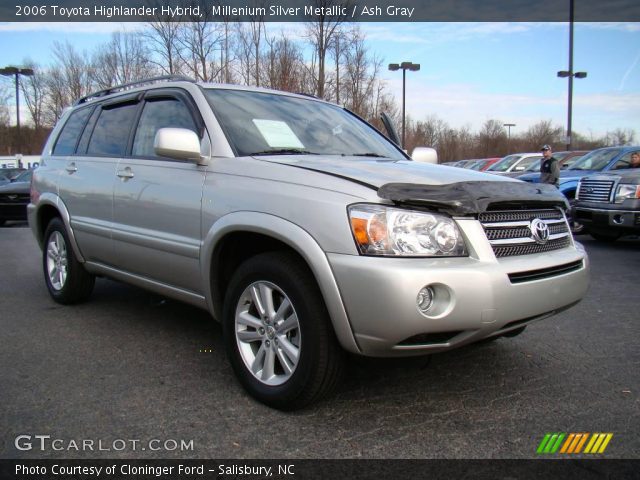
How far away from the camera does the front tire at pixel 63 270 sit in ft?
15.5

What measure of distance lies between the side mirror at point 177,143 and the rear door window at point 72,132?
6.98 ft

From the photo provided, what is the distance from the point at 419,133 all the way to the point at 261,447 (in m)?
45.3

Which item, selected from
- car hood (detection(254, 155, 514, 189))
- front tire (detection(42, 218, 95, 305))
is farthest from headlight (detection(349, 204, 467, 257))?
front tire (detection(42, 218, 95, 305))

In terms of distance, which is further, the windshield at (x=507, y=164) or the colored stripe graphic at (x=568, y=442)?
the windshield at (x=507, y=164)

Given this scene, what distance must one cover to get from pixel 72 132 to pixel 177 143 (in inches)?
96.6

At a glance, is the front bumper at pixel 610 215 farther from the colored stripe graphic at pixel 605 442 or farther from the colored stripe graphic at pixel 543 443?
the colored stripe graphic at pixel 543 443

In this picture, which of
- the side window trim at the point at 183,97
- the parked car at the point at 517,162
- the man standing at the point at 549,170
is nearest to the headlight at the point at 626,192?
the man standing at the point at 549,170

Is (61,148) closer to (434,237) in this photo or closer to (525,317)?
(434,237)

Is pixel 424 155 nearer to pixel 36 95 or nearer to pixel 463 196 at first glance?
pixel 463 196

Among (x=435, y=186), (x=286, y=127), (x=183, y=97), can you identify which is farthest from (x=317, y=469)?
(x=183, y=97)

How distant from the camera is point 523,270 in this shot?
8.39ft

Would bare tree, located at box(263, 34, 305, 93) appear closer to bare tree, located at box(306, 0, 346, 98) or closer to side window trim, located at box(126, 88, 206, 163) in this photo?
bare tree, located at box(306, 0, 346, 98)

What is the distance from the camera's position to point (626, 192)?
816cm

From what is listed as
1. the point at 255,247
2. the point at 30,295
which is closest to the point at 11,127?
the point at 30,295
